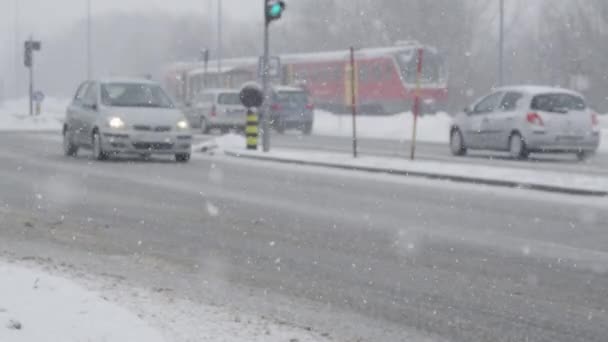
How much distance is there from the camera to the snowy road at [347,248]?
6.34 meters

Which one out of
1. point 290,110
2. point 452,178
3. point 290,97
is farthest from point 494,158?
point 290,97

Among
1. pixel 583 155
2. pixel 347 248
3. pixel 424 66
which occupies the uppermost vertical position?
pixel 424 66

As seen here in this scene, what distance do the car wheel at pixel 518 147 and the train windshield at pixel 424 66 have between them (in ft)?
93.2

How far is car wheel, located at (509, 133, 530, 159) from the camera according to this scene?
22359 millimetres

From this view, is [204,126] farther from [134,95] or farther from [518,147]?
[518,147]

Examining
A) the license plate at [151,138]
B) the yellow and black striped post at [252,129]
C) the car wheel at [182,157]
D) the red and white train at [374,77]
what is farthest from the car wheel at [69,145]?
the red and white train at [374,77]

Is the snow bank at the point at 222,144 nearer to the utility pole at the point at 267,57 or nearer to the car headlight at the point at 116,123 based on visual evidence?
the utility pole at the point at 267,57

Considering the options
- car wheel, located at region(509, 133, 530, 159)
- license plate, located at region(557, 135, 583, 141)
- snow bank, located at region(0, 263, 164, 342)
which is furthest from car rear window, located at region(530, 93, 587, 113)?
snow bank, located at region(0, 263, 164, 342)

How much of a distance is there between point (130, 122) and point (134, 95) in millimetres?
1274

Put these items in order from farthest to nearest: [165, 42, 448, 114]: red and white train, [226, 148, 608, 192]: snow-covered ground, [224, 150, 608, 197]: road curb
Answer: [165, 42, 448, 114]: red and white train < [226, 148, 608, 192]: snow-covered ground < [224, 150, 608, 197]: road curb

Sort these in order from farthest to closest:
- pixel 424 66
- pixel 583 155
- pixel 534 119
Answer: pixel 424 66 → pixel 583 155 → pixel 534 119

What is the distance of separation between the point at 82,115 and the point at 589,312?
52.1ft

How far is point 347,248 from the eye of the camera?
9.01 meters

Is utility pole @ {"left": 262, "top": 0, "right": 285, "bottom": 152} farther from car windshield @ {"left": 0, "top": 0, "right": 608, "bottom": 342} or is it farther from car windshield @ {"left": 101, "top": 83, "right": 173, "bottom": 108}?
car windshield @ {"left": 101, "top": 83, "right": 173, "bottom": 108}
